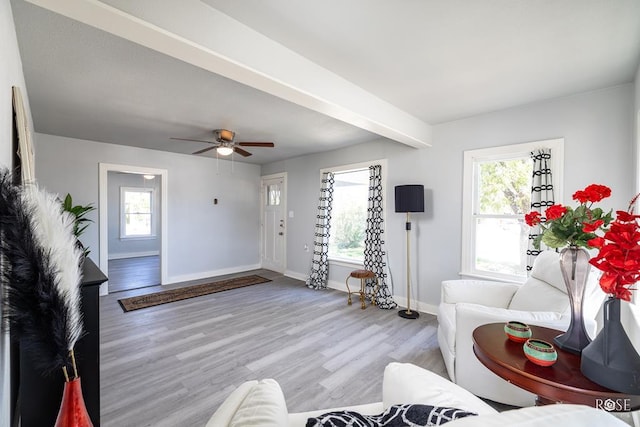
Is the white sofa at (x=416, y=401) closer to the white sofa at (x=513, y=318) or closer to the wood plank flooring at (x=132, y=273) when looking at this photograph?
the white sofa at (x=513, y=318)

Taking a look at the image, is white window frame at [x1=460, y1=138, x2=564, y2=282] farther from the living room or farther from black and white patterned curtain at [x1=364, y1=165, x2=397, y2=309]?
black and white patterned curtain at [x1=364, y1=165, x2=397, y2=309]

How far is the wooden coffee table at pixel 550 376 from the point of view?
3.44 feet

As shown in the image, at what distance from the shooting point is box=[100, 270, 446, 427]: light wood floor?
1993 mm

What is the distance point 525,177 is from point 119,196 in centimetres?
907

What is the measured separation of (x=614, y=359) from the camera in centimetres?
107

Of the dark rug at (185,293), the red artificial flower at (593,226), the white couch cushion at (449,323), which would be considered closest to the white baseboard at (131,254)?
the dark rug at (185,293)

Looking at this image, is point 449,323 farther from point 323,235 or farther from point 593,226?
point 323,235

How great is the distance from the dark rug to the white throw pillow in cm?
380

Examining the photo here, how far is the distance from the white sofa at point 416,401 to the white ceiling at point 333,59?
170 centimetres

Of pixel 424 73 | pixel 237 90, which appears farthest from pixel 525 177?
pixel 237 90

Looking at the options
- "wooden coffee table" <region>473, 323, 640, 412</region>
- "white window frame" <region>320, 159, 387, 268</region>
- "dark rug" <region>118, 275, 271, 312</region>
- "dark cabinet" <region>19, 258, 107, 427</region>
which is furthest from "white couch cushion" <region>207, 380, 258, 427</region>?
"dark rug" <region>118, 275, 271, 312</region>

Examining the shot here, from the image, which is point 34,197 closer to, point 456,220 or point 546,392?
point 546,392

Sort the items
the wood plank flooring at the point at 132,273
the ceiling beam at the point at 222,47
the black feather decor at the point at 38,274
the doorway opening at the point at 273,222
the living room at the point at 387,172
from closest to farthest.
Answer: the black feather decor at the point at 38,274
the ceiling beam at the point at 222,47
the living room at the point at 387,172
the wood plank flooring at the point at 132,273
the doorway opening at the point at 273,222

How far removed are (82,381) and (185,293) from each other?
327 centimetres
